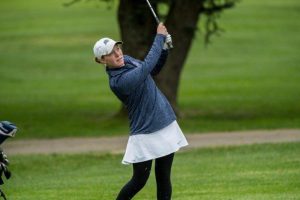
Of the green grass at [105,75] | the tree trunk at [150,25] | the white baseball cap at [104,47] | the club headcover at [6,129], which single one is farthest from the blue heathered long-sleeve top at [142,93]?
the tree trunk at [150,25]

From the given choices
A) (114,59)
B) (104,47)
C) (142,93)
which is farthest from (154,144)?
(104,47)

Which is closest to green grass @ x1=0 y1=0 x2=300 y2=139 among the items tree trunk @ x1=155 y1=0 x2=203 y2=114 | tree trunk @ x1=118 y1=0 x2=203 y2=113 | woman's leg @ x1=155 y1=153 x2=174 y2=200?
tree trunk @ x1=155 y1=0 x2=203 y2=114

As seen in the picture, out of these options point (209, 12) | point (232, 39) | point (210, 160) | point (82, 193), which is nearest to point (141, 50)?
point (209, 12)

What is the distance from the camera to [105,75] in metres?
37.6

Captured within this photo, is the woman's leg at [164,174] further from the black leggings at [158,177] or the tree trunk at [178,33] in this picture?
the tree trunk at [178,33]

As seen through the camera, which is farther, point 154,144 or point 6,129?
point 154,144

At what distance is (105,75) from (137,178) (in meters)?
26.9

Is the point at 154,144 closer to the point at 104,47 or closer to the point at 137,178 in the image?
the point at 137,178

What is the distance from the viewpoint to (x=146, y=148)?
1066cm

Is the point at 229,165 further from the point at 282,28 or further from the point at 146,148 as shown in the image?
the point at 282,28

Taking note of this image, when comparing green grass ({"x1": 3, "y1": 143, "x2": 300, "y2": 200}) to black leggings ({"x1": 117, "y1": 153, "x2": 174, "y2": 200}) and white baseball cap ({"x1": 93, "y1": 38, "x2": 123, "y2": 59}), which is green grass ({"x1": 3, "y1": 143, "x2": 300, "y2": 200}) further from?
white baseball cap ({"x1": 93, "y1": 38, "x2": 123, "y2": 59})

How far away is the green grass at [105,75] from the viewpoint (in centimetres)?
2477

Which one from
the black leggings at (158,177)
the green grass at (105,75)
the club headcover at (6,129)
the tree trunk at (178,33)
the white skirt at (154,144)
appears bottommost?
the green grass at (105,75)

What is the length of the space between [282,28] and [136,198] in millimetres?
35393
